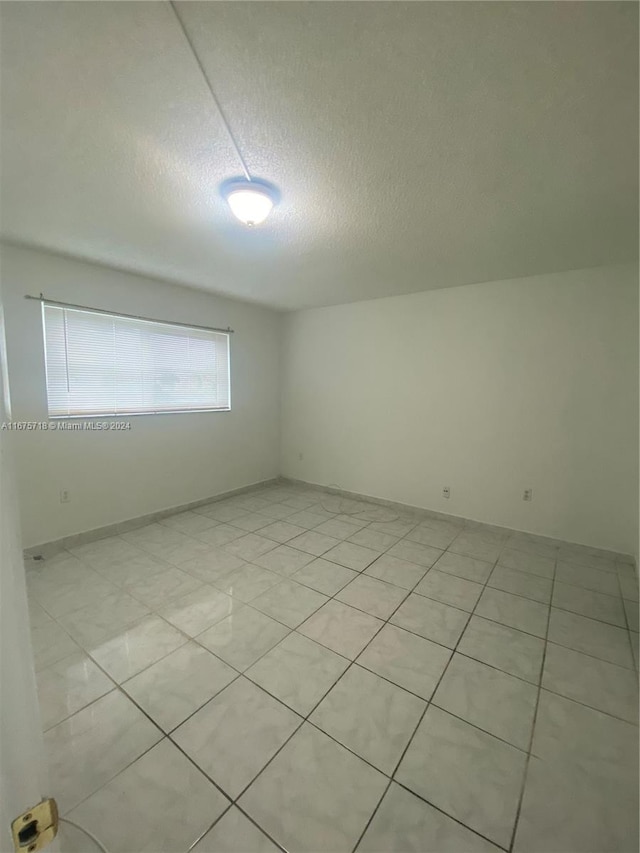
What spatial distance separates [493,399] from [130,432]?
358cm

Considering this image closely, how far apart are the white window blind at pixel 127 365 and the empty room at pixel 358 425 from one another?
0.09ft

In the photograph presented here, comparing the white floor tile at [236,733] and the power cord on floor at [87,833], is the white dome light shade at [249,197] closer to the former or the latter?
the white floor tile at [236,733]

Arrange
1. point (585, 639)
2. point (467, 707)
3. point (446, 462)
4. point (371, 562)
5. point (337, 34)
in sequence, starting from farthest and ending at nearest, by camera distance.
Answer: point (446, 462) < point (371, 562) < point (585, 639) < point (467, 707) < point (337, 34)

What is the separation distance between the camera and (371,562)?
2.71 m

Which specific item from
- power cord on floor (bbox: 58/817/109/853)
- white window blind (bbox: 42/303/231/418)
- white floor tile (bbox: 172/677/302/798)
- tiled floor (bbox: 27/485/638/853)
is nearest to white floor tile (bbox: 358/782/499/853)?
tiled floor (bbox: 27/485/638/853)

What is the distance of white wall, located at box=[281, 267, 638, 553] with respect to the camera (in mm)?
2768

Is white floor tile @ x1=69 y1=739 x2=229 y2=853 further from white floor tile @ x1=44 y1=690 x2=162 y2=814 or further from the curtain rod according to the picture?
the curtain rod

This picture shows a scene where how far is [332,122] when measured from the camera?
1.31 metres

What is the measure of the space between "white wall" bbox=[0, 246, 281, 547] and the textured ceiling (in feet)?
1.65

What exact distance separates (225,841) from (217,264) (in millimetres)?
3304

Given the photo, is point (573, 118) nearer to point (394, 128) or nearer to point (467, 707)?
point (394, 128)

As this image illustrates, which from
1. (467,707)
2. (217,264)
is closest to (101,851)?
(467,707)

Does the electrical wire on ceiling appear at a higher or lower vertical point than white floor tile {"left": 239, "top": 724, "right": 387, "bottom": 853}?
higher

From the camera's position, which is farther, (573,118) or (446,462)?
(446,462)
